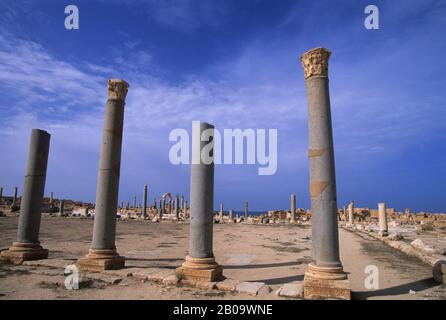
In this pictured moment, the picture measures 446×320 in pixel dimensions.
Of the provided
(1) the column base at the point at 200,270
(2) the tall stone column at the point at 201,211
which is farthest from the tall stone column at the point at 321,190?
(2) the tall stone column at the point at 201,211

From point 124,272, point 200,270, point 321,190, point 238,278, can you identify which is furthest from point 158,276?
point 321,190

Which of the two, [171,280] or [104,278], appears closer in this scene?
[171,280]

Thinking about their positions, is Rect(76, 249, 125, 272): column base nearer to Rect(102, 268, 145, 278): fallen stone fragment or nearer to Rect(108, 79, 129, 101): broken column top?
Rect(102, 268, 145, 278): fallen stone fragment

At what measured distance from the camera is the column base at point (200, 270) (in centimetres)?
723

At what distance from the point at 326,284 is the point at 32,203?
9221 mm

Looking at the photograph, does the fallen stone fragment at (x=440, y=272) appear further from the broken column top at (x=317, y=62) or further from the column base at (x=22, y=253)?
the column base at (x=22, y=253)

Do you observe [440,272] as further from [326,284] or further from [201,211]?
[201,211]

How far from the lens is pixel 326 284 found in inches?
239

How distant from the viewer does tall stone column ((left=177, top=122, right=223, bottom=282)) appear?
750 cm

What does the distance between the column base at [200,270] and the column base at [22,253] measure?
5.17 meters

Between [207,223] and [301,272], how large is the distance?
327 cm

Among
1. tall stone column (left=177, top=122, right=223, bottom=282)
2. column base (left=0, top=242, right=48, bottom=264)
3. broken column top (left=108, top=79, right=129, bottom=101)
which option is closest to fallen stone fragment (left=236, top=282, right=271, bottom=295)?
tall stone column (left=177, top=122, right=223, bottom=282)
